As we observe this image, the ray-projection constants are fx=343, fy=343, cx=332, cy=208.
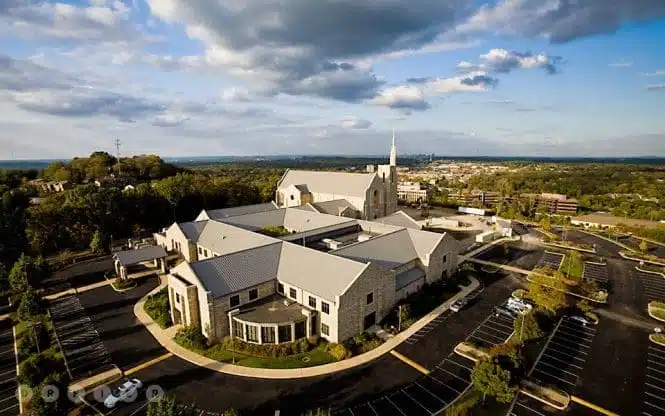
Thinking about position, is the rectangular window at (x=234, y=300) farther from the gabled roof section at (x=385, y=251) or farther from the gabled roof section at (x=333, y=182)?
the gabled roof section at (x=333, y=182)

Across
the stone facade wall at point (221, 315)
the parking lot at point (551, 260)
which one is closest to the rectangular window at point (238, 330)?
the stone facade wall at point (221, 315)

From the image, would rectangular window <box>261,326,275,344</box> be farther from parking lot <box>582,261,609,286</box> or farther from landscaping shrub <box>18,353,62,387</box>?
parking lot <box>582,261,609,286</box>

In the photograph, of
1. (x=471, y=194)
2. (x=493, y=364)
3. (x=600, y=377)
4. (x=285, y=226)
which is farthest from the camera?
(x=471, y=194)

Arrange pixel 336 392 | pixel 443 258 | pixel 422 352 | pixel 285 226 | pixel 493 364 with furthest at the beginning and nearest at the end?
pixel 285 226, pixel 443 258, pixel 422 352, pixel 336 392, pixel 493 364

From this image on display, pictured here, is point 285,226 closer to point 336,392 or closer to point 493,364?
point 336,392

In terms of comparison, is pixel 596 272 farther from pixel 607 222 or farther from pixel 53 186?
pixel 53 186

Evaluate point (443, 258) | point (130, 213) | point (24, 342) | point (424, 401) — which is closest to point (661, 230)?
point (443, 258)

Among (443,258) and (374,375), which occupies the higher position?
(443,258)

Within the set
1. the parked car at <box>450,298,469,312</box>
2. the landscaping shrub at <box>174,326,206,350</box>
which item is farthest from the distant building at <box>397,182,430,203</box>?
the landscaping shrub at <box>174,326,206,350</box>
